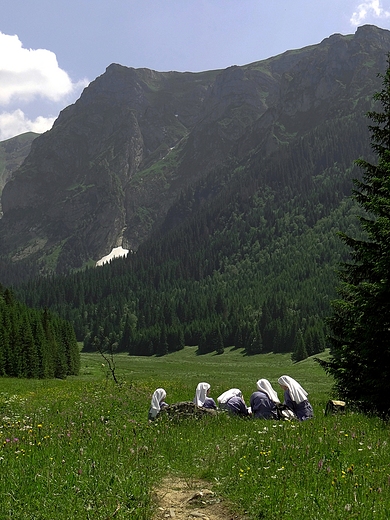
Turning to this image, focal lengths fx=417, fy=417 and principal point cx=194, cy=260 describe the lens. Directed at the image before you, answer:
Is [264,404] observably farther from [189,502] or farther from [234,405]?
[189,502]

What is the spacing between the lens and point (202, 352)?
141625 millimetres

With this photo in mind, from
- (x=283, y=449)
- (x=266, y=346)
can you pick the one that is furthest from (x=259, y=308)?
(x=283, y=449)

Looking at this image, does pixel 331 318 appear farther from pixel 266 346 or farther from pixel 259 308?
pixel 259 308

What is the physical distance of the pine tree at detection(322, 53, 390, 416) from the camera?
13.1 m

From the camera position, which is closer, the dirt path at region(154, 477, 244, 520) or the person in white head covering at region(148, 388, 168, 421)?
the dirt path at region(154, 477, 244, 520)

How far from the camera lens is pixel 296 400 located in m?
12.5

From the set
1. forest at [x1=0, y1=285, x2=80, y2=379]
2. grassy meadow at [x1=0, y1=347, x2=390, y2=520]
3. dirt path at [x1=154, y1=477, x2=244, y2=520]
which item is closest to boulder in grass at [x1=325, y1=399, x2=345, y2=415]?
grassy meadow at [x1=0, y1=347, x2=390, y2=520]

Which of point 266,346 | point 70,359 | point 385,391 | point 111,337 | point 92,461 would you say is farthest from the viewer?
point 111,337

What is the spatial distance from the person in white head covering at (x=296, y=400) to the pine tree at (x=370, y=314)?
7.13 ft

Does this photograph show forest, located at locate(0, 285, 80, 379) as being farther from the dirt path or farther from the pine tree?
the dirt path

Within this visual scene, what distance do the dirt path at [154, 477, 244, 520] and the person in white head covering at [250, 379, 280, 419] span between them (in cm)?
555

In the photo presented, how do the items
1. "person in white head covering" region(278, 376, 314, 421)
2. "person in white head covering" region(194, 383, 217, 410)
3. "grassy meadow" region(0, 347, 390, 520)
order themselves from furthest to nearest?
"person in white head covering" region(194, 383, 217, 410), "person in white head covering" region(278, 376, 314, 421), "grassy meadow" region(0, 347, 390, 520)

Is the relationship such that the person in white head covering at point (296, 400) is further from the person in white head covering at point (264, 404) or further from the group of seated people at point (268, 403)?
the person in white head covering at point (264, 404)

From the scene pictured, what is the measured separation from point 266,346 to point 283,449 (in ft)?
431
